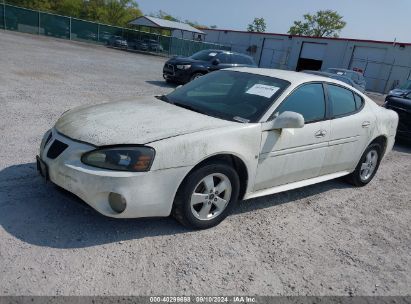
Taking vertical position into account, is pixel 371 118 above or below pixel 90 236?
above

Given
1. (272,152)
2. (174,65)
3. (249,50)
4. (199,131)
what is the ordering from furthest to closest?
(249,50)
(174,65)
(272,152)
(199,131)

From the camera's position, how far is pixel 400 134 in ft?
28.2

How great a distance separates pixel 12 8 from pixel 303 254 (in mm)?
36697

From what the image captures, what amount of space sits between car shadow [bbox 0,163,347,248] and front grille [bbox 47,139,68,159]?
0.29 m

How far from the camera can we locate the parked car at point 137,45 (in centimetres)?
3744

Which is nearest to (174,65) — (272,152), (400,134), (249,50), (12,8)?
(400,134)

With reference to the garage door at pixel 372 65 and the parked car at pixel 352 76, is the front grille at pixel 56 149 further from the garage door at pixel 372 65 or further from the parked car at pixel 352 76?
the garage door at pixel 372 65

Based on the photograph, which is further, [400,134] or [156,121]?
[400,134]

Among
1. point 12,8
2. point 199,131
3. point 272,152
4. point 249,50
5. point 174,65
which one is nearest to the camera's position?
point 199,131

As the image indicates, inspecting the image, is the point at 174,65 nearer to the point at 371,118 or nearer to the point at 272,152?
the point at 371,118

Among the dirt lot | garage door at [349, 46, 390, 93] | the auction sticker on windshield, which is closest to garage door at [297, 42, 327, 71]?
garage door at [349, 46, 390, 93]

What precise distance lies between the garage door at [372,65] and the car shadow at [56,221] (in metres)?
32.8

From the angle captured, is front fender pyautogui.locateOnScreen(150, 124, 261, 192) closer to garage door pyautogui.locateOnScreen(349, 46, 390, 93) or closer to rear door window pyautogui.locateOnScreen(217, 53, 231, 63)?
rear door window pyautogui.locateOnScreen(217, 53, 231, 63)

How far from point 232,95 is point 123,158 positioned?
1.71 metres
